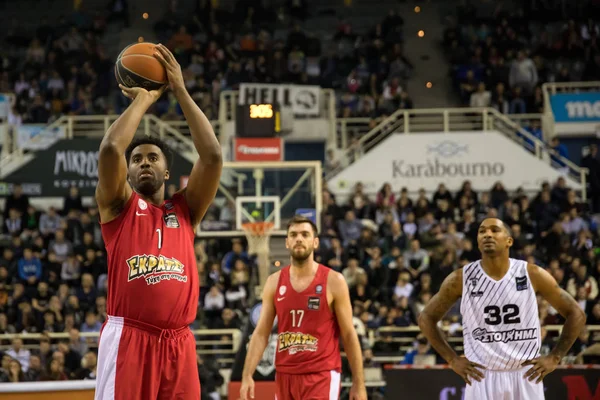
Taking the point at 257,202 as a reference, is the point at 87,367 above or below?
below

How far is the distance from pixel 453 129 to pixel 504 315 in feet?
55.9

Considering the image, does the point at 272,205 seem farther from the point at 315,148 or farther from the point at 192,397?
the point at 192,397

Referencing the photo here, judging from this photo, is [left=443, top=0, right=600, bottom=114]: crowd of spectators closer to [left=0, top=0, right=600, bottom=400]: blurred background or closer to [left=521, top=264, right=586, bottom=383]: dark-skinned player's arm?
[left=0, top=0, right=600, bottom=400]: blurred background

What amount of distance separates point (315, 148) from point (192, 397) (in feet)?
59.8

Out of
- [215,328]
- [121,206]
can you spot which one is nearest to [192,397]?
Result: [121,206]

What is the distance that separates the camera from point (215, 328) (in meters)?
16.1

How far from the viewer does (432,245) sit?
18.0 meters

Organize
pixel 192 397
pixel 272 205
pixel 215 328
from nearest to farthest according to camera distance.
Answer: pixel 192 397
pixel 272 205
pixel 215 328

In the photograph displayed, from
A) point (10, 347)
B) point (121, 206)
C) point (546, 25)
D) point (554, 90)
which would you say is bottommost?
point (10, 347)

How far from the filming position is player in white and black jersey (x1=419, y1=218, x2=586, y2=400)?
23.8 ft

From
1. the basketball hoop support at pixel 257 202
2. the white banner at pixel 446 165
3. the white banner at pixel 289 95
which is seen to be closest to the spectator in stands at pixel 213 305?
the basketball hoop support at pixel 257 202

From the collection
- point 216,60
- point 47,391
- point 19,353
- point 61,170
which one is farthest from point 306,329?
point 216,60

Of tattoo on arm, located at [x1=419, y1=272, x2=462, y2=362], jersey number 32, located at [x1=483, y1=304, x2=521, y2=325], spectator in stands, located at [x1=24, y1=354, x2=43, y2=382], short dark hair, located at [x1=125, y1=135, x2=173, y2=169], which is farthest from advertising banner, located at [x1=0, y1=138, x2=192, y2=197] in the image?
short dark hair, located at [x1=125, y1=135, x2=173, y2=169]

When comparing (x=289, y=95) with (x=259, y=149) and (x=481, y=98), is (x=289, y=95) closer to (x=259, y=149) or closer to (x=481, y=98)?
(x=481, y=98)
